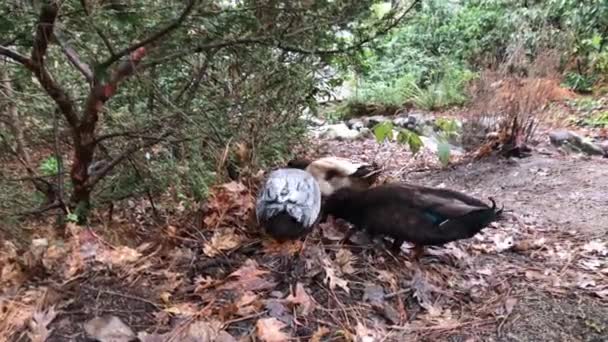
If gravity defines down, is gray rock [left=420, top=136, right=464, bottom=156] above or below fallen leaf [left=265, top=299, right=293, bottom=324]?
below

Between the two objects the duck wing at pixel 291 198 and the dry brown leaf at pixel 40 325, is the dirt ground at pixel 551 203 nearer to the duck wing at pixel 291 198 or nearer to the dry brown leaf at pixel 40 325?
the duck wing at pixel 291 198

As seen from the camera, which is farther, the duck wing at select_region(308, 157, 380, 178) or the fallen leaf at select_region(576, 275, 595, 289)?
the duck wing at select_region(308, 157, 380, 178)

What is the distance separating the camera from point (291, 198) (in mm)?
2115

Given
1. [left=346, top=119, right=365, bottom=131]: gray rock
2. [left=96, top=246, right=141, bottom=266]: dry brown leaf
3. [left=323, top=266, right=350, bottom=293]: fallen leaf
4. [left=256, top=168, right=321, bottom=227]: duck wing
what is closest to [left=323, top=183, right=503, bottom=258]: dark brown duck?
[left=256, top=168, right=321, bottom=227]: duck wing

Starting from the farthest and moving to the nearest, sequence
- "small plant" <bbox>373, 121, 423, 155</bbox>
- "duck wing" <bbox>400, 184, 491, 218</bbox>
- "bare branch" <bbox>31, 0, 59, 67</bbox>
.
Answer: "small plant" <bbox>373, 121, 423, 155</bbox>
"duck wing" <bbox>400, 184, 491, 218</bbox>
"bare branch" <bbox>31, 0, 59, 67</bbox>

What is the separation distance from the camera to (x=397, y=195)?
2.33 m

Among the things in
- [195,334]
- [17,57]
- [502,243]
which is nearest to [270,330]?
[195,334]

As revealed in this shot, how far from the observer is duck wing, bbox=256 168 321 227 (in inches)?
82.3

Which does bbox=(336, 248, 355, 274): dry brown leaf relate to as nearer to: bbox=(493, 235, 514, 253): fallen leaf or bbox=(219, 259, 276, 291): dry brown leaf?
bbox=(219, 259, 276, 291): dry brown leaf

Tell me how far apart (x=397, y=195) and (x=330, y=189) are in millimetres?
308

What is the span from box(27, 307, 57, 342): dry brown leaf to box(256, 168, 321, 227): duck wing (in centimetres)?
78

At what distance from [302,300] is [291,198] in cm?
38

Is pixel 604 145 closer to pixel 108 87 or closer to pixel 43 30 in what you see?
pixel 108 87

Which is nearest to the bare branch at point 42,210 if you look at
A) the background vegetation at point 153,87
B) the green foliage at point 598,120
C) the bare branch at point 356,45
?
the background vegetation at point 153,87
